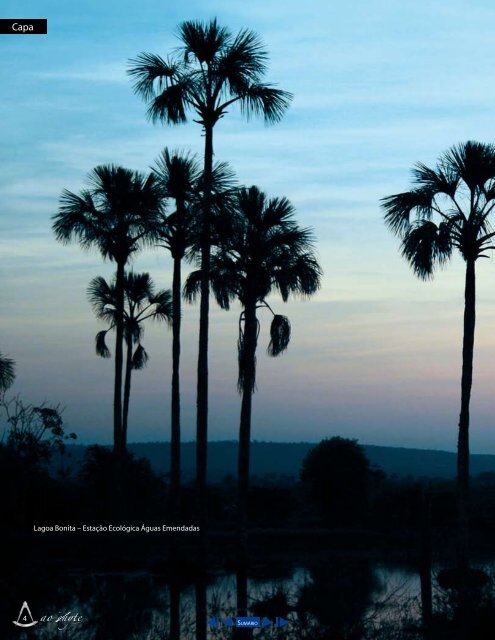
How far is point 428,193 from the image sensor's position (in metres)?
27.1

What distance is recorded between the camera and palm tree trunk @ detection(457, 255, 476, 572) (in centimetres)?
2599

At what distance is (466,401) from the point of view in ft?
86.3

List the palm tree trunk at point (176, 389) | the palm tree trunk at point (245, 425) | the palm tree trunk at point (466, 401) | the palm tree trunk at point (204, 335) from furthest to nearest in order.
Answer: the palm tree trunk at point (176, 389)
the palm tree trunk at point (245, 425)
the palm tree trunk at point (204, 335)
the palm tree trunk at point (466, 401)

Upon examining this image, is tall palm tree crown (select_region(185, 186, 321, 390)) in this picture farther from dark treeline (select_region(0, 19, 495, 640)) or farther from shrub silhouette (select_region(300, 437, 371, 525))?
shrub silhouette (select_region(300, 437, 371, 525))

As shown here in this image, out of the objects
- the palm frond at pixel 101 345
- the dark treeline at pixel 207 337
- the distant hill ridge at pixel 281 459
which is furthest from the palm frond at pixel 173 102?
the distant hill ridge at pixel 281 459

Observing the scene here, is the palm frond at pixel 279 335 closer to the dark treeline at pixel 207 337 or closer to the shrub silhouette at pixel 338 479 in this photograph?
the dark treeline at pixel 207 337

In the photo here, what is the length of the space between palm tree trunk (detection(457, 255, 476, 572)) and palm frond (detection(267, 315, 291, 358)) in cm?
733

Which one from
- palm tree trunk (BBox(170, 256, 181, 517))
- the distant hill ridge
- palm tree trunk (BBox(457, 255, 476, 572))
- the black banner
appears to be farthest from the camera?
the distant hill ridge

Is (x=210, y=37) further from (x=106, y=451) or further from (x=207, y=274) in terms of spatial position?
(x=106, y=451)

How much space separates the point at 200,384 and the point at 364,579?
7280 mm

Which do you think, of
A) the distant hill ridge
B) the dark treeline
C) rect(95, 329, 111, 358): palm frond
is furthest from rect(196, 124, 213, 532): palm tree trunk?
the distant hill ridge

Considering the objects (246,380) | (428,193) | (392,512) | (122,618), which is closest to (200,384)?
(246,380)

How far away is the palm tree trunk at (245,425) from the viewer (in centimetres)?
2994

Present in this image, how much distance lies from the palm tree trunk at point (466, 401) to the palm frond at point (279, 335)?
7.33m
